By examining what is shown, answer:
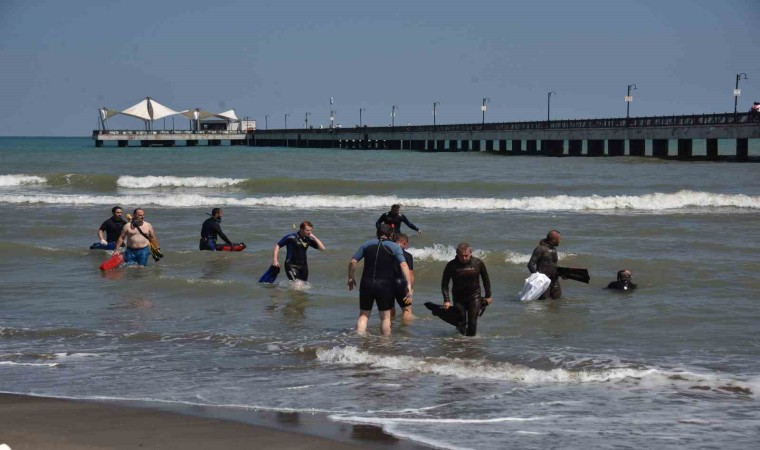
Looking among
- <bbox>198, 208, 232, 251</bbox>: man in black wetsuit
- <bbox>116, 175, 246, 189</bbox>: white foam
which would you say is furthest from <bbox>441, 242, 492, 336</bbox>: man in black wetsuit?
<bbox>116, 175, 246, 189</bbox>: white foam

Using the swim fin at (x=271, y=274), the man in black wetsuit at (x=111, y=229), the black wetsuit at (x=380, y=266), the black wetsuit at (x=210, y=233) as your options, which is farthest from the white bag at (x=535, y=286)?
the man in black wetsuit at (x=111, y=229)

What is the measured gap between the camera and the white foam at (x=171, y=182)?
47.2m

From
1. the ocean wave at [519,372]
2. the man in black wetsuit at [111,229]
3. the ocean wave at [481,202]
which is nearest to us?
the ocean wave at [519,372]

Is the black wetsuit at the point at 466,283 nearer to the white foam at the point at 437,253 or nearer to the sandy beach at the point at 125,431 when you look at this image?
the sandy beach at the point at 125,431

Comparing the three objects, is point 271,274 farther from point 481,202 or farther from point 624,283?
point 481,202

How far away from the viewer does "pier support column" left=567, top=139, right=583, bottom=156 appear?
268 ft

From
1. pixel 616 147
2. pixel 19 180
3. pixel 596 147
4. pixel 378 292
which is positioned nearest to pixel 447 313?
pixel 378 292

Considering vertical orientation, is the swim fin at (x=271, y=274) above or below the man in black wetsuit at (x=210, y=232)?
below

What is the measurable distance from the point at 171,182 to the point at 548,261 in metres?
37.5

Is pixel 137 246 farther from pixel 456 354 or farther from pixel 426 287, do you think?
pixel 456 354

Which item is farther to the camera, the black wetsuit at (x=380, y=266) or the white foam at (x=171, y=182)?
the white foam at (x=171, y=182)

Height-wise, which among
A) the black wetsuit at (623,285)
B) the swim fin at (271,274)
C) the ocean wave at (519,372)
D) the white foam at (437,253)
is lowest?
the ocean wave at (519,372)

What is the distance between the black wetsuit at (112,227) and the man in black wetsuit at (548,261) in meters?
8.22

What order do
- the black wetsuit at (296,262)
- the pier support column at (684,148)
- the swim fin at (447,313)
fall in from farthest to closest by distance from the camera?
the pier support column at (684,148) < the black wetsuit at (296,262) < the swim fin at (447,313)
